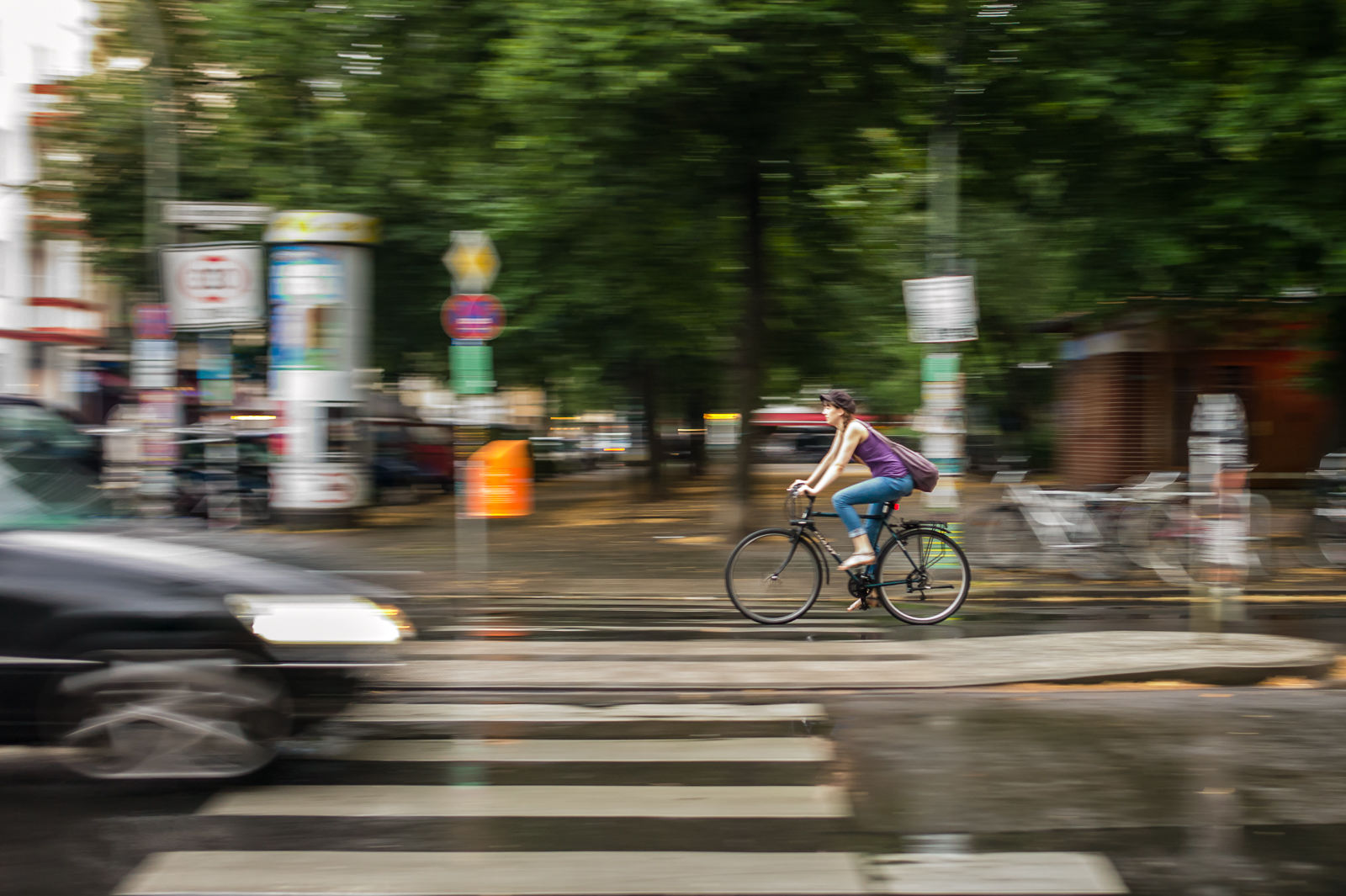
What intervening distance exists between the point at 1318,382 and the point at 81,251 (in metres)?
21.0

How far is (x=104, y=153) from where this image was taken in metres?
23.2

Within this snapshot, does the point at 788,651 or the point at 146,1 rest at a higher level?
the point at 146,1

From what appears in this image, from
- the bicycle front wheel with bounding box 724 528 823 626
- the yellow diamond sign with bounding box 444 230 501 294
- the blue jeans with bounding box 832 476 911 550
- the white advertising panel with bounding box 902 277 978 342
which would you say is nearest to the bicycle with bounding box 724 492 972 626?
the bicycle front wheel with bounding box 724 528 823 626

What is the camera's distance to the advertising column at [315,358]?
747 inches

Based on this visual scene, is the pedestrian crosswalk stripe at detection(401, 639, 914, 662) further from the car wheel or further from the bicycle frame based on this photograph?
the car wheel

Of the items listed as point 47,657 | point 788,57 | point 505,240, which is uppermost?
point 788,57

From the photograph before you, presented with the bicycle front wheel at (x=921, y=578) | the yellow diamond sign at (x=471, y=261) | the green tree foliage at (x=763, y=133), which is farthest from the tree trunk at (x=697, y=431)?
the bicycle front wheel at (x=921, y=578)

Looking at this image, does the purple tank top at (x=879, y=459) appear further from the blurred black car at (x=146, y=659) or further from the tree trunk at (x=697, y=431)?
the tree trunk at (x=697, y=431)

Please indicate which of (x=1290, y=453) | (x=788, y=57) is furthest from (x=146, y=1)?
(x=1290, y=453)

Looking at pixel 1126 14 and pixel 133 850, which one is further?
pixel 1126 14

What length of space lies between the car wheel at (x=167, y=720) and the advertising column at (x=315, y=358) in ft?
45.8

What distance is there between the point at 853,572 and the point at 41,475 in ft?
18.8

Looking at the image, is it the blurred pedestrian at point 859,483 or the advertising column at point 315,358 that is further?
the advertising column at point 315,358

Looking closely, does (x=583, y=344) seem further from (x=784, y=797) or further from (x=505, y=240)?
(x=784, y=797)
